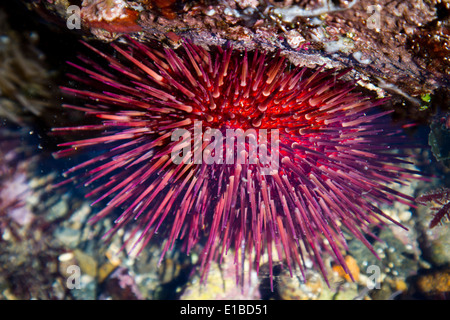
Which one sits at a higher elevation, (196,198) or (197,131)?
(197,131)

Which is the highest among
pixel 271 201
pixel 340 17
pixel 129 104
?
pixel 340 17

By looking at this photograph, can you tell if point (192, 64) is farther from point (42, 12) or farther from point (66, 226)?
point (66, 226)

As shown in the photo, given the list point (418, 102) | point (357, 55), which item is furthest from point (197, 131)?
point (418, 102)

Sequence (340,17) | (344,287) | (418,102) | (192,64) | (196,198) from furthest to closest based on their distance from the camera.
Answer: (344,287), (418,102), (196,198), (192,64), (340,17)

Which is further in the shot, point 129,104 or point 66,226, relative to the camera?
point 66,226

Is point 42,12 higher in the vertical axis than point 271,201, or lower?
higher

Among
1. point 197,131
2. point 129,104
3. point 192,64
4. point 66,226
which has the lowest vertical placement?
point 66,226

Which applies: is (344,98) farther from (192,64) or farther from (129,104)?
(129,104)

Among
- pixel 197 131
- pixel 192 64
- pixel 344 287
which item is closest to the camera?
pixel 197 131

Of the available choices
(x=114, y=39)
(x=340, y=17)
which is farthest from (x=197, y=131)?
(x=340, y=17)
